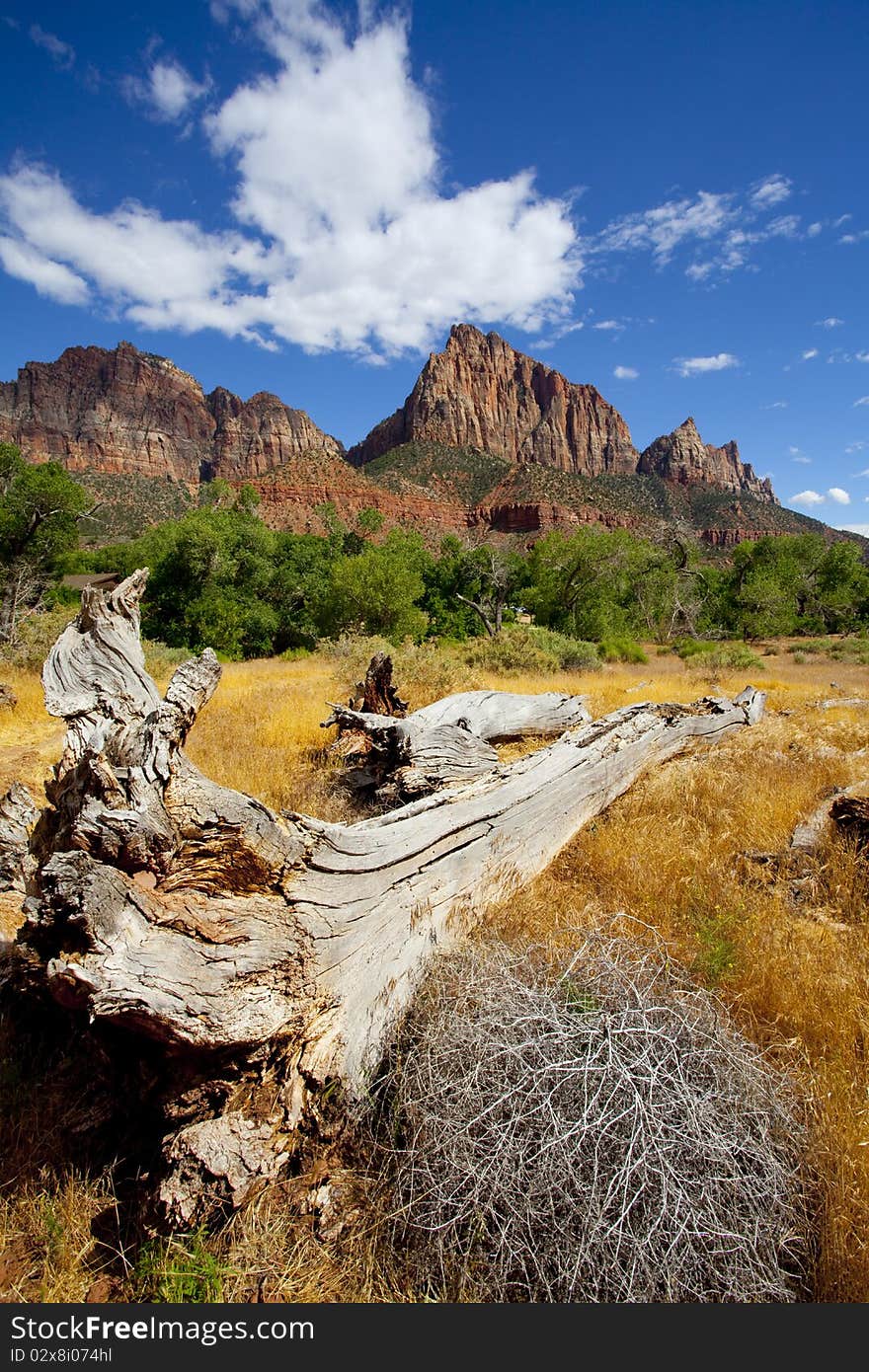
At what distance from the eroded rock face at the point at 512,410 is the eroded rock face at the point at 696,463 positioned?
22.8 feet

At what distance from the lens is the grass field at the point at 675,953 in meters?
1.63

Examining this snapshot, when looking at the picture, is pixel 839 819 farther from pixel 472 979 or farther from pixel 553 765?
pixel 472 979

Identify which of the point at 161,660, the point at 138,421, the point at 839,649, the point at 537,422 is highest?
the point at 138,421

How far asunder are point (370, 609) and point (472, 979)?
2360cm

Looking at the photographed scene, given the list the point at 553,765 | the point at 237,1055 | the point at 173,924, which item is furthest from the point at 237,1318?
the point at 553,765

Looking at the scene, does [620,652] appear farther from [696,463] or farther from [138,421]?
[138,421]

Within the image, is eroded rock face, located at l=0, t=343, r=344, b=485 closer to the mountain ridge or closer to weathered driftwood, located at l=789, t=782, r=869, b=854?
the mountain ridge

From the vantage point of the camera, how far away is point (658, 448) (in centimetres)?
16538

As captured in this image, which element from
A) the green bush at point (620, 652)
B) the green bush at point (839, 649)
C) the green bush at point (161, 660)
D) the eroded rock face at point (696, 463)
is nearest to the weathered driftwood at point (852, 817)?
the green bush at point (161, 660)

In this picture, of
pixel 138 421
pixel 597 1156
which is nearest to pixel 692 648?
pixel 597 1156

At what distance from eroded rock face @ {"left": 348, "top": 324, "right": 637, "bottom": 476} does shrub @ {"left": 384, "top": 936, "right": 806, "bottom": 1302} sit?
16028 cm

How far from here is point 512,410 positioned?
160875 millimetres

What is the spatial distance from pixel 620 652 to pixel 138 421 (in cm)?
18719

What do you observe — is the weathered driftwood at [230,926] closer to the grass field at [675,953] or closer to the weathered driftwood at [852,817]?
the grass field at [675,953]
